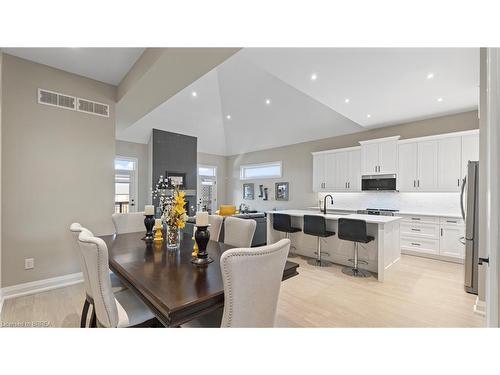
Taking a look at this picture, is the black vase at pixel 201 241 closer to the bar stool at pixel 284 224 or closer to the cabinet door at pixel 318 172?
the bar stool at pixel 284 224

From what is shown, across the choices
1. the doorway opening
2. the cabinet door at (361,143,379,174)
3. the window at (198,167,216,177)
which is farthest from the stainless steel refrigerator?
the window at (198,167,216,177)

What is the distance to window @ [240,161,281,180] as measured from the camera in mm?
7739

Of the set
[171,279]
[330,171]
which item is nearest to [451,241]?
[330,171]

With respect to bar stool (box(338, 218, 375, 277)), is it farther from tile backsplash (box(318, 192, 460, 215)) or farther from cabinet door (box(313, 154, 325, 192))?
cabinet door (box(313, 154, 325, 192))

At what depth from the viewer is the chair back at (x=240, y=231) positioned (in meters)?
2.27

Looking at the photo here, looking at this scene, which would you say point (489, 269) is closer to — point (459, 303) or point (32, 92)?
point (459, 303)

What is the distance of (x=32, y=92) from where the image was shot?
286 cm

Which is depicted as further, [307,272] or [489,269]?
[307,272]

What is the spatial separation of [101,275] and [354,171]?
567 centimetres

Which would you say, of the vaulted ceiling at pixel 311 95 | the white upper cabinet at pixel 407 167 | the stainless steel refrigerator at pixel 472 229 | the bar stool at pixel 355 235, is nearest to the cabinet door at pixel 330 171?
the vaulted ceiling at pixel 311 95

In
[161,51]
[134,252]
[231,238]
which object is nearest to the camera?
[134,252]

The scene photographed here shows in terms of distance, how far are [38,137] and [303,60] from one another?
3711 millimetres

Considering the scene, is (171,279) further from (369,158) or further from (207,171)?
(207,171)
